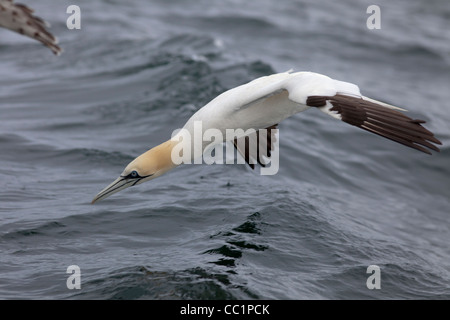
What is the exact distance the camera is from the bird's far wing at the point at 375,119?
17.4 ft

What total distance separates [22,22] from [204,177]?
3063 mm

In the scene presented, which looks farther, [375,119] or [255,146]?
[255,146]

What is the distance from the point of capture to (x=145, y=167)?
6477 mm

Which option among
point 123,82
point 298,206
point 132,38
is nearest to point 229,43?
point 132,38

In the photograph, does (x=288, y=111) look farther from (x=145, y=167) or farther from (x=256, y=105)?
(x=145, y=167)

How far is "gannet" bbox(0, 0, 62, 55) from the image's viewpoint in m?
6.52

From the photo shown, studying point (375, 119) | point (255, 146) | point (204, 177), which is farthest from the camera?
point (204, 177)

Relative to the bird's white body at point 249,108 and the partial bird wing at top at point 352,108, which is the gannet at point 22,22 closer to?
the bird's white body at point 249,108

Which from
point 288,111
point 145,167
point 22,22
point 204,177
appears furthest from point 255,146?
point 22,22

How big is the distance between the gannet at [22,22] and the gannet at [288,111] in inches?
57.5
